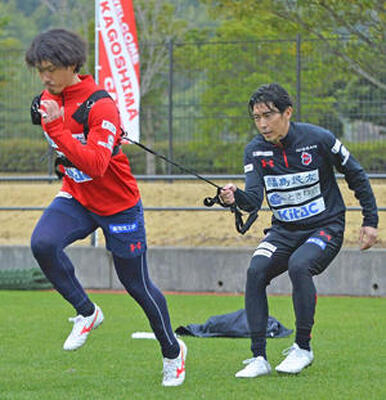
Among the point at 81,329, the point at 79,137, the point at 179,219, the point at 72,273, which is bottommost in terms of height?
the point at 179,219

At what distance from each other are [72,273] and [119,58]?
6.65m

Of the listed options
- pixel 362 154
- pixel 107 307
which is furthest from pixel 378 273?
pixel 107 307

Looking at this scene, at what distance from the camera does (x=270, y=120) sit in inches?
252

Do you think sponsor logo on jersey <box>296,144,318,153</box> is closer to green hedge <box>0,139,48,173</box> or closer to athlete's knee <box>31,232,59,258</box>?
athlete's knee <box>31,232,59,258</box>

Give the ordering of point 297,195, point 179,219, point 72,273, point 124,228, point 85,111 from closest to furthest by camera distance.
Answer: point 85,111
point 124,228
point 297,195
point 72,273
point 179,219

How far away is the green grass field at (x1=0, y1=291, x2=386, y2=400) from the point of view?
228 inches

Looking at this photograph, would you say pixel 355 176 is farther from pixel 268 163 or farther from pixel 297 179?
pixel 268 163

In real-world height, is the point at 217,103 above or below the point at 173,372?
above

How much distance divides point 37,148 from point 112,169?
8.79m

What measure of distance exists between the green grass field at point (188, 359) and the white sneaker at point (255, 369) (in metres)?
0.07

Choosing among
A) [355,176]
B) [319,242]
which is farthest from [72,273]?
[355,176]

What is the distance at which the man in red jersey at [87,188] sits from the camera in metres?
5.52

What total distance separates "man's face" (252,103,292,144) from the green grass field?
153 cm

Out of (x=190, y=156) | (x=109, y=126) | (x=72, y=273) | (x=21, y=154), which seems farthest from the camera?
(x=21, y=154)
